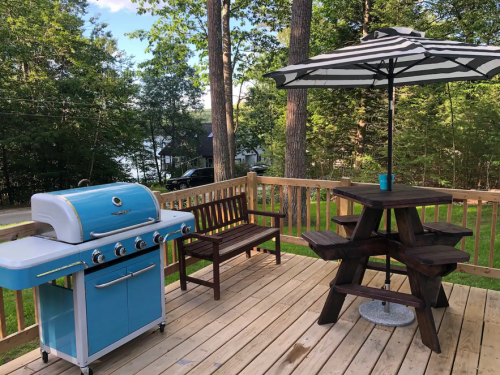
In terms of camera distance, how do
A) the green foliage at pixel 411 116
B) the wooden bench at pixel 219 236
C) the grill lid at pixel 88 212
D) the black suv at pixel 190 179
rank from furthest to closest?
the black suv at pixel 190 179
the green foliage at pixel 411 116
the wooden bench at pixel 219 236
the grill lid at pixel 88 212

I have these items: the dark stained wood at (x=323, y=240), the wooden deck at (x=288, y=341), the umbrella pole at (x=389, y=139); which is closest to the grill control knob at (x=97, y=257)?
the wooden deck at (x=288, y=341)

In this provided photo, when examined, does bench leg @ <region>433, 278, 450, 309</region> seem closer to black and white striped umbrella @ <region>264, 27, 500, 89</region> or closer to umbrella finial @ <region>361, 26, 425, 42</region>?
black and white striped umbrella @ <region>264, 27, 500, 89</region>

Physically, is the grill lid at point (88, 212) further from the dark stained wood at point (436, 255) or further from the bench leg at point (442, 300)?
the bench leg at point (442, 300)

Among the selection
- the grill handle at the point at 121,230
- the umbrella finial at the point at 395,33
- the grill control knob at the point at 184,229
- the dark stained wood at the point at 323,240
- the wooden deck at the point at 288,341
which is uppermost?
the umbrella finial at the point at 395,33

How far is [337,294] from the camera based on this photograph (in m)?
2.86

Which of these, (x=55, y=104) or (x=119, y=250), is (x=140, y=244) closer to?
(x=119, y=250)

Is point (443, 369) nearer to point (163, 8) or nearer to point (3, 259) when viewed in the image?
point (3, 259)

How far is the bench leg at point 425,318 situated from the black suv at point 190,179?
61.1ft

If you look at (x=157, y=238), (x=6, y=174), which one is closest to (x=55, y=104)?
(x=6, y=174)

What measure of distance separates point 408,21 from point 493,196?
29.4ft

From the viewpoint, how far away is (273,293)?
3521 mm

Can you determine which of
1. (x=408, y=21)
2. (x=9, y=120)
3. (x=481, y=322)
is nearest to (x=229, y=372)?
(x=481, y=322)

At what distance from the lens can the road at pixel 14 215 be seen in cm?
1400

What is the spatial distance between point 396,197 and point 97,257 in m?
2.08
